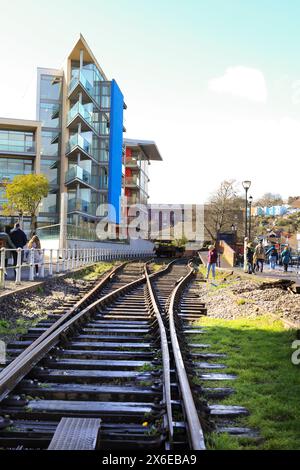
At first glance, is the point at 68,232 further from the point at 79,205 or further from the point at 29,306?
the point at 29,306

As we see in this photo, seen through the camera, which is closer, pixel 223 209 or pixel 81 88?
pixel 81 88

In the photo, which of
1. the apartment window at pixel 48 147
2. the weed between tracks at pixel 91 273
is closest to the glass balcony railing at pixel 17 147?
the apartment window at pixel 48 147

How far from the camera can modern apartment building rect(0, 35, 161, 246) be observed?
48219 mm

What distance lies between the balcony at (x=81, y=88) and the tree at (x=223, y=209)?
2696 centimetres

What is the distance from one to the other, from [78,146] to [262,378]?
139 ft

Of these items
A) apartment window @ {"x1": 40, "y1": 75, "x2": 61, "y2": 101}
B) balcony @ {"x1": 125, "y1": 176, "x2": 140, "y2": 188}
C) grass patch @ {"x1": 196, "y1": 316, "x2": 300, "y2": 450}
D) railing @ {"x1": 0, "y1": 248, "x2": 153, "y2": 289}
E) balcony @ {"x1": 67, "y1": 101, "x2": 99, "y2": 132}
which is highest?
apartment window @ {"x1": 40, "y1": 75, "x2": 61, "y2": 101}

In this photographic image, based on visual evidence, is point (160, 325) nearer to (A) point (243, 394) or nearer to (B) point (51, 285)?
(A) point (243, 394)

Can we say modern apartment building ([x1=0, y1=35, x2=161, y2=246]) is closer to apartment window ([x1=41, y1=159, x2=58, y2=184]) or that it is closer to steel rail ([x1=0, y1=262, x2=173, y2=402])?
apartment window ([x1=41, y1=159, x2=58, y2=184])

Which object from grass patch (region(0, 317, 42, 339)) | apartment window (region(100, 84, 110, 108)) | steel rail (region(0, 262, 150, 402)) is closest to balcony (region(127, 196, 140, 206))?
apartment window (region(100, 84, 110, 108))

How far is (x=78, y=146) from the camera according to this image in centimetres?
4681

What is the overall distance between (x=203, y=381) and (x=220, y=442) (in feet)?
6.38

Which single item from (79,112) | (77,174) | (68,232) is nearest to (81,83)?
(79,112)

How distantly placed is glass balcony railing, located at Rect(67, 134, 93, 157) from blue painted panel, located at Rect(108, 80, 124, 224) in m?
6.03
